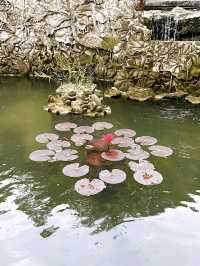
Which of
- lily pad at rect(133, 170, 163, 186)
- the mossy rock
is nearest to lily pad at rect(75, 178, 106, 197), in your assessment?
lily pad at rect(133, 170, 163, 186)

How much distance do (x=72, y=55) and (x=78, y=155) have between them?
4241 mm

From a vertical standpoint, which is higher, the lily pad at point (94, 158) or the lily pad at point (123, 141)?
the lily pad at point (123, 141)

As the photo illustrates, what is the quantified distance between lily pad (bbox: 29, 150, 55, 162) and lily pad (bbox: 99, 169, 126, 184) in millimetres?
777

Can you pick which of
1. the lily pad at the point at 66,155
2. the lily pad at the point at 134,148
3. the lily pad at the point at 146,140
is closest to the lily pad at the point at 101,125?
the lily pad at the point at 146,140

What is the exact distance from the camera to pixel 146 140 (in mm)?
5406

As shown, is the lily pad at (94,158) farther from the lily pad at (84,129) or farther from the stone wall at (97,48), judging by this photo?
the stone wall at (97,48)

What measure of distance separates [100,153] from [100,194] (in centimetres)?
88

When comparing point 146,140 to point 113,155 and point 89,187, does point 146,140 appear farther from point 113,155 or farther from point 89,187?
point 89,187

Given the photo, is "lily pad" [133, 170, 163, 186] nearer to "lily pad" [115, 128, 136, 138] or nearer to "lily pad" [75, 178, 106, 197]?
"lily pad" [75, 178, 106, 197]

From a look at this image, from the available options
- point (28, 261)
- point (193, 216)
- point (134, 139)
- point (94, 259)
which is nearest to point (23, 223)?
point (28, 261)

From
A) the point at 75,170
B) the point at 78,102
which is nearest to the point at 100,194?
the point at 75,170

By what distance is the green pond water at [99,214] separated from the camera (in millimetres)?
3432

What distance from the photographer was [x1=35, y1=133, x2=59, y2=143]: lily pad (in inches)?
214

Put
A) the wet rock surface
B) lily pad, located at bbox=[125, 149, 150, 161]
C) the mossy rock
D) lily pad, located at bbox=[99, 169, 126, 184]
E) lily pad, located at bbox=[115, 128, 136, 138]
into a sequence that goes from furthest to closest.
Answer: the mossy rock
the wet rock surface
lily pad, located at bbox=[115, 128, 136, 138]
lily pad, located at bbox=[125, 149, 150, 161]
lily pad, located at bbox=[99, 169, 126, 184]
